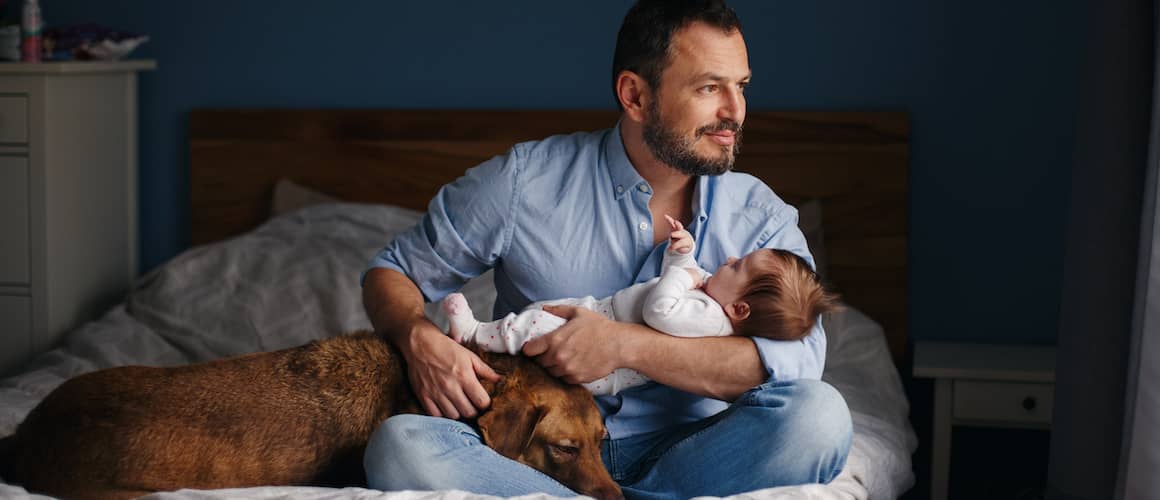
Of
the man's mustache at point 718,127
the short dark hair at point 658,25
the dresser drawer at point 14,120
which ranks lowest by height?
the dresser drawer at point 14,120

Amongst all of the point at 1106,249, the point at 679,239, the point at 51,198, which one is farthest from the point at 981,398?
the point at 51,198

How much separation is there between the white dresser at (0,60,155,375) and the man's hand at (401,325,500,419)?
172cm

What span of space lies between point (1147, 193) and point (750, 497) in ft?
2.58

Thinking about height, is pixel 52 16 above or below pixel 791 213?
above

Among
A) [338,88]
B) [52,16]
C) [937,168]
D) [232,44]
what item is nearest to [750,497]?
[937,168]

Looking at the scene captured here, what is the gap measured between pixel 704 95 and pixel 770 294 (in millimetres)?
322

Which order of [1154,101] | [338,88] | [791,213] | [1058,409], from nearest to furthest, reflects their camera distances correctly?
[1154,101]
[791,213]
[1058,409]
[338,88]

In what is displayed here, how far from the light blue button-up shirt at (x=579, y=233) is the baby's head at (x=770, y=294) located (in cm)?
13

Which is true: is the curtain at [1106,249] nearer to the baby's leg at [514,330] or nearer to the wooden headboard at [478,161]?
the baby's leg at [514,330]

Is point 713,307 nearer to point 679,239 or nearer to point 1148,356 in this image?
point 679,239

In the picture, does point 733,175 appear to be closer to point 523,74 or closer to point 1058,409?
point 1058,409

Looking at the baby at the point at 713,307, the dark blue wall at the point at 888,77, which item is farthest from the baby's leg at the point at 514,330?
the dark blue wall at the point at 888,77

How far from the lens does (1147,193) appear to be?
1.76 metres

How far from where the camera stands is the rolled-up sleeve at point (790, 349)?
1.67 metres
